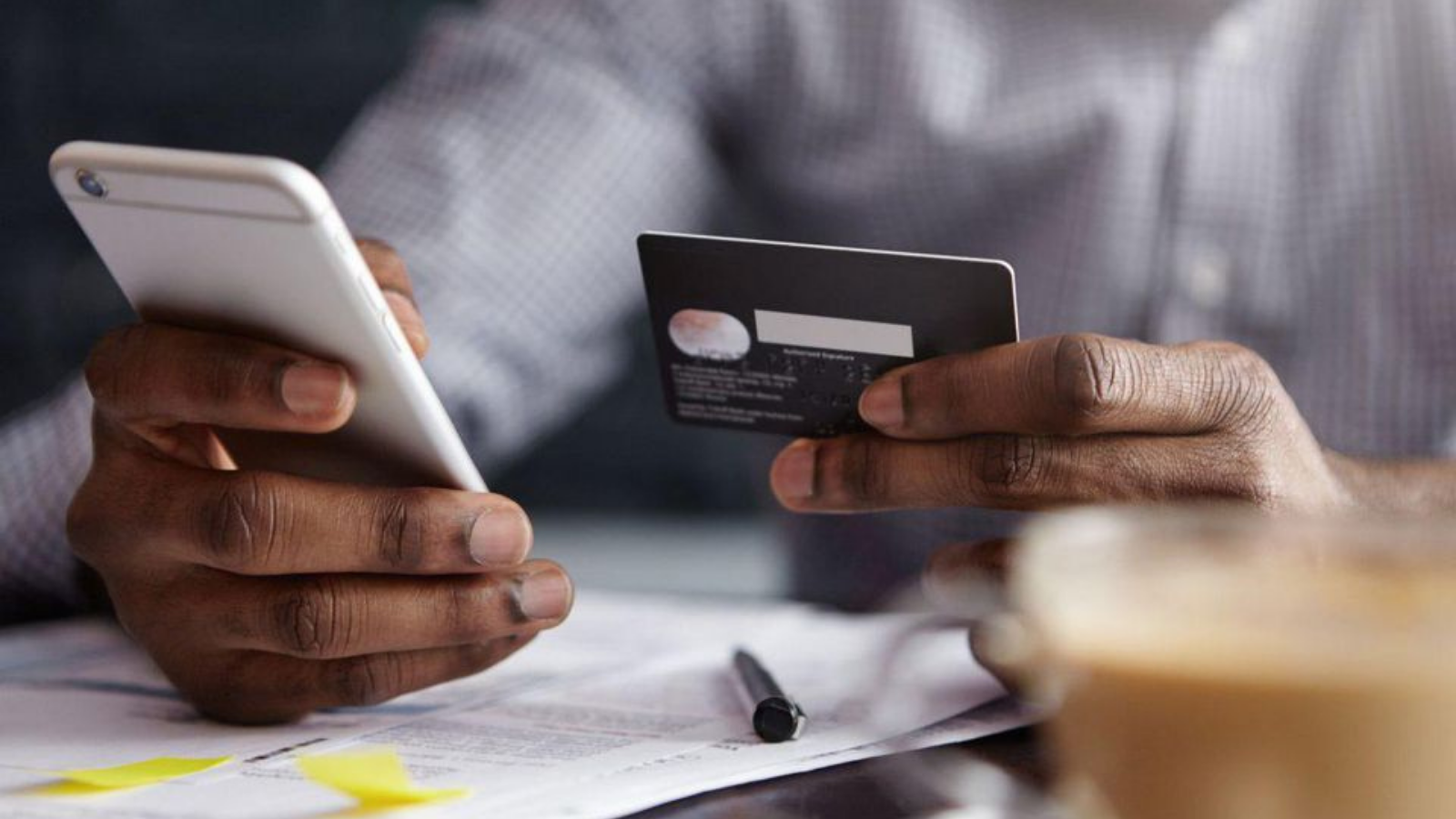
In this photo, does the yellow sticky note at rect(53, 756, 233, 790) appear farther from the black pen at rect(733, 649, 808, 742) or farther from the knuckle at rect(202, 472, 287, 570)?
the black pen at rect(733, 649, 808, 742)

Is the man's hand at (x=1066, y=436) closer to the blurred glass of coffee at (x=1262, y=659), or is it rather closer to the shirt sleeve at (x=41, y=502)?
the blurred glass of coffee at (x=1262, y=659)

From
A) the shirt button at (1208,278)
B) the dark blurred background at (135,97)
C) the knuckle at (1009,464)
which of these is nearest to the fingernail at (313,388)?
the knuckle at (1009,464)

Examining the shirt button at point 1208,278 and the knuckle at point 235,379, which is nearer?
the knuckle at point 235,379

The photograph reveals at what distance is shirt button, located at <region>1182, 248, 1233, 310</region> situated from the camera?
1.01 m

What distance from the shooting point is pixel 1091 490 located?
0.59 meters

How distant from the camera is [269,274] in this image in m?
0.56

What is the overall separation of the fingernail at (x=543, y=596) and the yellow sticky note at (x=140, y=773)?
0.13 meters

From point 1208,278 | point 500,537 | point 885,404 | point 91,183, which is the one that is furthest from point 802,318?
point 1208,278

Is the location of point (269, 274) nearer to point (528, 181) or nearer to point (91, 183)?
point (91, 183)

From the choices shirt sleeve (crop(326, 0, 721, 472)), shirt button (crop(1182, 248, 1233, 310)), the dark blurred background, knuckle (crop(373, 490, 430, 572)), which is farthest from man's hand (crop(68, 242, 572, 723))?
the dark blurred background

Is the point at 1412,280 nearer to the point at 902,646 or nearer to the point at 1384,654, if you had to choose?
the point at 902,646

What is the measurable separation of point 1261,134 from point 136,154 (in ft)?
2.45

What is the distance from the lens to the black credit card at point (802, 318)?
0.57 meters

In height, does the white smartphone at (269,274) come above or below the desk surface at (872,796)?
above
